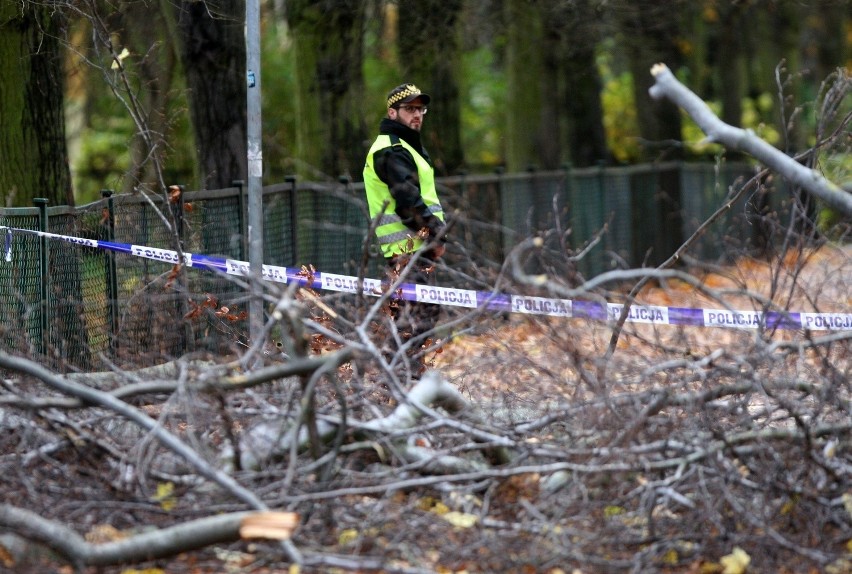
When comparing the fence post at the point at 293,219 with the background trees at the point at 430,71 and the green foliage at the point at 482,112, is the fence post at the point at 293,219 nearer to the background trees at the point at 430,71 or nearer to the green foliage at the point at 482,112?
the background trees at the point at 430,71

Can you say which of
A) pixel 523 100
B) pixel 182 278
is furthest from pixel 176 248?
pixel 523 100

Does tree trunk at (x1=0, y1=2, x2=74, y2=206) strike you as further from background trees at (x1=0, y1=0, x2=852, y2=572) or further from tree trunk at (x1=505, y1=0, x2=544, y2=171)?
tree trunk at (x1=505, y1=0, x2=544, y2=171)

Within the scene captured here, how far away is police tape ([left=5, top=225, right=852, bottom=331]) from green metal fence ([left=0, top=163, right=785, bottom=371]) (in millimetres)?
135

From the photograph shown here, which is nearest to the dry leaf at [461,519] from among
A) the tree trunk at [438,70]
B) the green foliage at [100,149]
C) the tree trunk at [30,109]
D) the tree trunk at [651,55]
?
the tree trunk at [30,109]

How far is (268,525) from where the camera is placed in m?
4.77

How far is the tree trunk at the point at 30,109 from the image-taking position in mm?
10102

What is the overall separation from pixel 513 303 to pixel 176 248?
91.3 inches

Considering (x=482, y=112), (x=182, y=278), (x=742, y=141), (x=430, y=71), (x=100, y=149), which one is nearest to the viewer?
(x=742, y=141)

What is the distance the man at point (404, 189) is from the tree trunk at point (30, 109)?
285 centimetres

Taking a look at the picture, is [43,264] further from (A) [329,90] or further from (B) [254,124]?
(A) [329,90]

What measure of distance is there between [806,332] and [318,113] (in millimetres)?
9323

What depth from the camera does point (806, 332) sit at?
5750 mm

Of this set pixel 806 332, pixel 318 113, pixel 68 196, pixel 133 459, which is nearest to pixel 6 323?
pixel 68 196

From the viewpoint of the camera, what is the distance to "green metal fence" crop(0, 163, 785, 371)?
828 cm
